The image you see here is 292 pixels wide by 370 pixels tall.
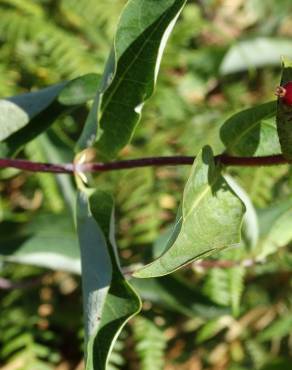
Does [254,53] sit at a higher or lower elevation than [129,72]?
lower

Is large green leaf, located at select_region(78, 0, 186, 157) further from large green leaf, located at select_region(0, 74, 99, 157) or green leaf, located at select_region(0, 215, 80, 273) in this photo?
green leaf, located at select_region(0, 215, 80, 273)

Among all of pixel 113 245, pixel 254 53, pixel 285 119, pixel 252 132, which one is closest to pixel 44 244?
pixel 113 245

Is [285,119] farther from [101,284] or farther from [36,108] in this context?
[36,108]

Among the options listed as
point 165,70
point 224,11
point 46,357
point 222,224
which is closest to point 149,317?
point 46,357

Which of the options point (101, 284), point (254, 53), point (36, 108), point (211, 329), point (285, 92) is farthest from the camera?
point (254, 53)

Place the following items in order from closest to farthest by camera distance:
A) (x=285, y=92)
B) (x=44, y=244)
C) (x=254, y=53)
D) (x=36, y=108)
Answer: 1. (x=285, y=92)
2. (x=36, y=108)
3. (x=44, y=244)
4. (x=254, y=53)

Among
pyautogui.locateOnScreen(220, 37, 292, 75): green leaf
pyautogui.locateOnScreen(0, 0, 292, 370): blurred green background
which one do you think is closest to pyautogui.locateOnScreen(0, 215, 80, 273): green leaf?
pyautogui.locateOnScreen(0, 0, 292, 370): blurred green background

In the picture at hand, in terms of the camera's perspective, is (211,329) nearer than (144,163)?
No

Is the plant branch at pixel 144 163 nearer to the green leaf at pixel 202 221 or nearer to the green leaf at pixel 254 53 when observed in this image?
the green leaf at pixel 202 221
